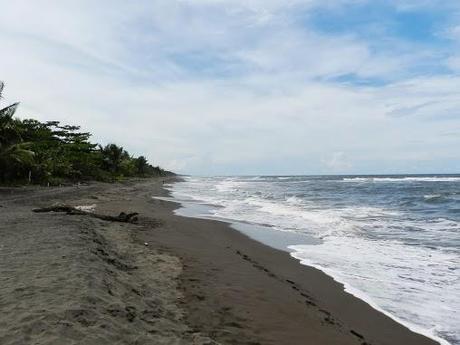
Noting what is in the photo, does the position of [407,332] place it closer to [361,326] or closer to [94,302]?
[361,326]

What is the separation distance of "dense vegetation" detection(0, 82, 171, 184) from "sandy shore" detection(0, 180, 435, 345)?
55.2ft

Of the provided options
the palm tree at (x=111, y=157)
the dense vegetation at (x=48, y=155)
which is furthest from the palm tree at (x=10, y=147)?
the palm tree at (x=111, y=157)

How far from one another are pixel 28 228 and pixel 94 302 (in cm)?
607

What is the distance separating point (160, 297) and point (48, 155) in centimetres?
3128

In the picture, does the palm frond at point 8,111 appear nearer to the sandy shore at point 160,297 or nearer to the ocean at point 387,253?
the ocean at point 387,253

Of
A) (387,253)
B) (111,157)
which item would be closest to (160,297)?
(387,253)

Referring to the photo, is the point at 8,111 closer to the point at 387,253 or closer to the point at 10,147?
the point at 10,147

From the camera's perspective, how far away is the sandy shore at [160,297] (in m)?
4.49

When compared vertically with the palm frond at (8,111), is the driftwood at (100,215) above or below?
below

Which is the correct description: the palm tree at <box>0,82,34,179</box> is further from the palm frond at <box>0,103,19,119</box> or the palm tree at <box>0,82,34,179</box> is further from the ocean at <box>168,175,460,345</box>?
the ocean at <box>168,175,460,345</box>

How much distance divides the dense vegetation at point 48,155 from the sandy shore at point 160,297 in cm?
1682

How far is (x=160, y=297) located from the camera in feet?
19.8

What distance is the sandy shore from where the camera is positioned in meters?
4.49

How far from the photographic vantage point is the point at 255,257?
1034 centimetres
